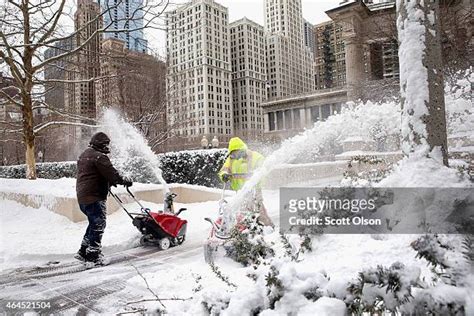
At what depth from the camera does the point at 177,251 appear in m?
5.53

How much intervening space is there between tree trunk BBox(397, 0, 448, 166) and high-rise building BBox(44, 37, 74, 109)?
10241mm

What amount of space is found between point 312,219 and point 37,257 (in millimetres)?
4971

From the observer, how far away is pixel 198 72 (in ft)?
49.8

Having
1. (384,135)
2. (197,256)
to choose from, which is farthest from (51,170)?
(384,135)

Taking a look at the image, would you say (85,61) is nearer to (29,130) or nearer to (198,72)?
(29,130)

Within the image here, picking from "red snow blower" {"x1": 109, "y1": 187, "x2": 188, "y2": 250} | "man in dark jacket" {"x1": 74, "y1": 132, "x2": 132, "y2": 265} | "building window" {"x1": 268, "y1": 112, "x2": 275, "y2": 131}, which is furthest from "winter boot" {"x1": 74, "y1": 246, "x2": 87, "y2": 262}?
"building window" {"x1": 268, "y1": 112, "x2": 275, "y2": 131}

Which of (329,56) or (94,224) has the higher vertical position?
(329,56)

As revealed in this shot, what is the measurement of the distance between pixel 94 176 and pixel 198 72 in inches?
428

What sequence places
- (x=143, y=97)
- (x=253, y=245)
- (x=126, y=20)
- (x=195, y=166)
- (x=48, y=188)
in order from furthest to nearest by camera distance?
(x=143, y=97), (x=195, y=166), (x=126, y=20), (x=48, y=188), (x=253, y=245)

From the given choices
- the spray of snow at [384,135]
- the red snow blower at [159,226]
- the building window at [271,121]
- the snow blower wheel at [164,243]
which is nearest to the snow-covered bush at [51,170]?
the spray of snow at [384,135]

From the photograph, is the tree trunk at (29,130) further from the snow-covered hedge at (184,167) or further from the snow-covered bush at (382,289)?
the snow-covered bush at (382,289)

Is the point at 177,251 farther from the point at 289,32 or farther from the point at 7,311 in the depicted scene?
the point at 289,32

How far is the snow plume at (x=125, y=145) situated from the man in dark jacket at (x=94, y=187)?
659 centimetres

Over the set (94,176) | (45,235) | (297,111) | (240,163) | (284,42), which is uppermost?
(297,111)
